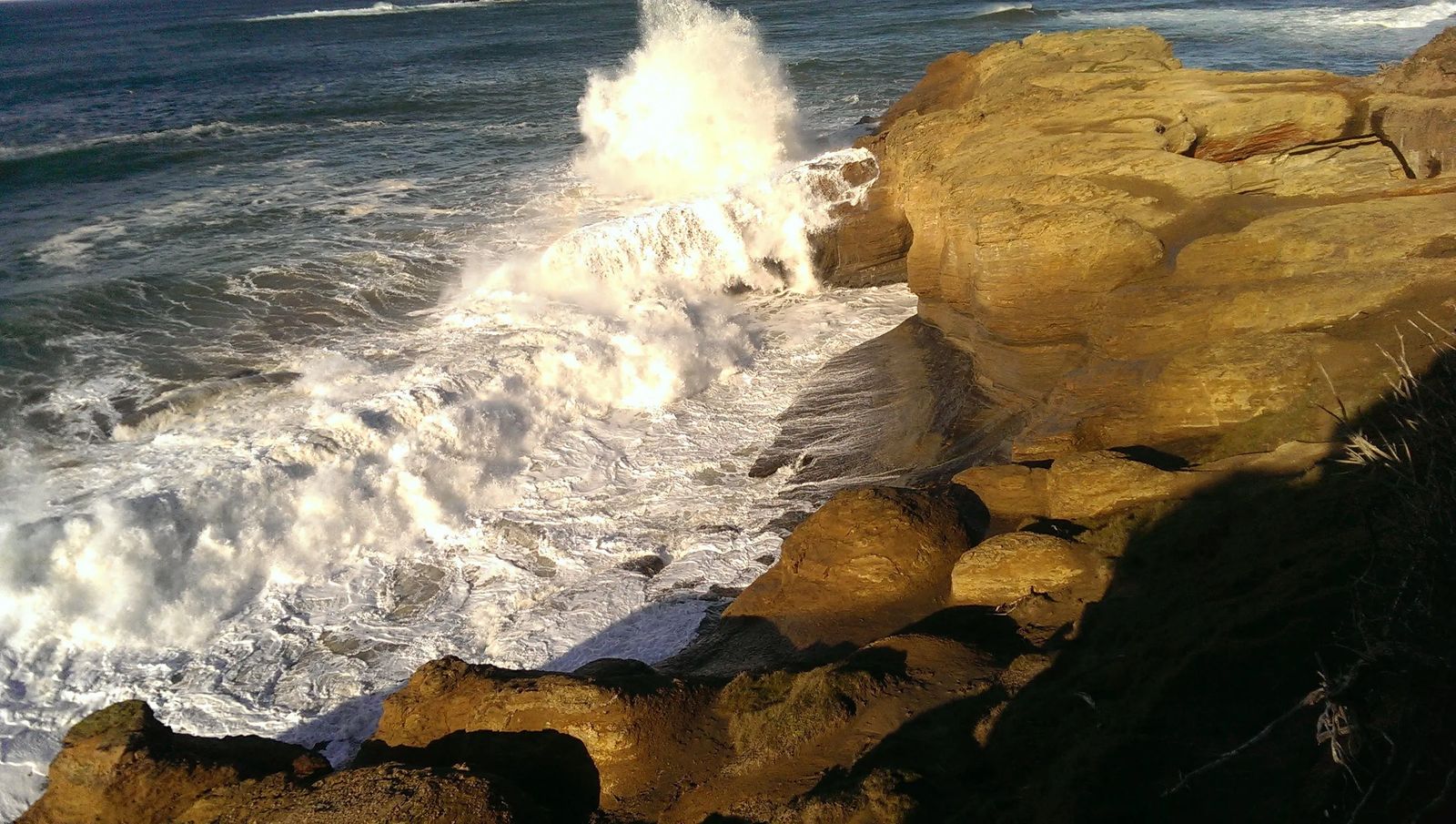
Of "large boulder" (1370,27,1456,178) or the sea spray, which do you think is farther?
the sea spray

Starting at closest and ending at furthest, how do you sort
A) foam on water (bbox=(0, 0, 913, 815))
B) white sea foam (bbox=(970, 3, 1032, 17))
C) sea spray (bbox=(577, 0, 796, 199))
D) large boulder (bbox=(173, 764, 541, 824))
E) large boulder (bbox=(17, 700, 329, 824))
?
large boulder (bbox=(173, 764, 541, 824)) → large boulder (bbox=(17, 700, 329, 824)) → foam on water (bbox=(0, 0, 913, 815)) → sea spray (bbox=(577, 0, 796, 199)) → white sea foam (bbox=(970, 3, 1032, 17))

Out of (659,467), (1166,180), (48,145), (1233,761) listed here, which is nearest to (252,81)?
(48,145)

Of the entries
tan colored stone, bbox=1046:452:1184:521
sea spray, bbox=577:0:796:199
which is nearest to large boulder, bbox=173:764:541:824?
tan colored stone, bbox=1046:452:1184:521

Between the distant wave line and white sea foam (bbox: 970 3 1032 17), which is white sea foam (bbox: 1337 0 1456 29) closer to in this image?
white sea foam (bbox: 970 3 1032 17)

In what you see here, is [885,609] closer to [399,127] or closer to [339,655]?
[339,655]

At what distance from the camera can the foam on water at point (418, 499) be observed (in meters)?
7.10

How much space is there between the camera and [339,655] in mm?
7129

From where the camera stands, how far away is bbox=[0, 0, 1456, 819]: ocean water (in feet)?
24.2

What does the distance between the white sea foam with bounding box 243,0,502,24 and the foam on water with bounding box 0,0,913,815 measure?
49.2 meters

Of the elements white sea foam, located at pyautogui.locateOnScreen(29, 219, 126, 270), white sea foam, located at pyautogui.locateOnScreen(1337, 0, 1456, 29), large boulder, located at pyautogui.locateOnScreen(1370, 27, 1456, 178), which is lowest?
white sea foam, located at pyautogui.locateOnScreen(29, 219, 126, 270)

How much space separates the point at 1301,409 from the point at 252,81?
3400 centimetres

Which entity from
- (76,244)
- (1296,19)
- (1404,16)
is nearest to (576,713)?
(76,244)

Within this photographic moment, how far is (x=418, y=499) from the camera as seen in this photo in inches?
352

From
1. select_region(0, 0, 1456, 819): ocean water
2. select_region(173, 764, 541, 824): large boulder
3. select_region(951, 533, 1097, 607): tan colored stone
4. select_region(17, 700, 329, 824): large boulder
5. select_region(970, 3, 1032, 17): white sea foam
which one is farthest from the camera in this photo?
select_region(970, 3, 1032, 17): white sea foam
